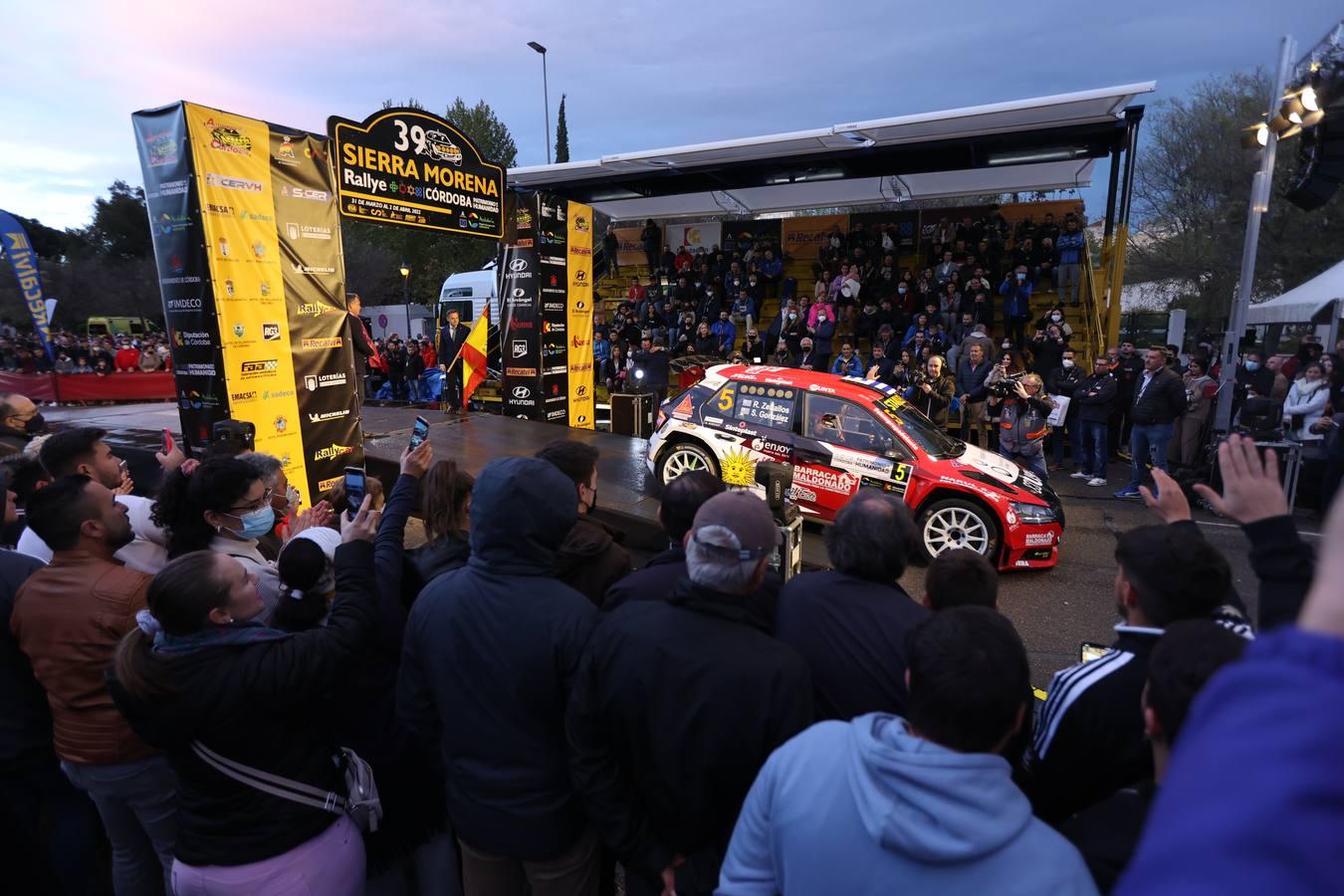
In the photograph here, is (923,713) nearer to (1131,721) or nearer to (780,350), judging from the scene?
(1131,721)

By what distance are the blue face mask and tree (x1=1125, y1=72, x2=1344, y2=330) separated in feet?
100

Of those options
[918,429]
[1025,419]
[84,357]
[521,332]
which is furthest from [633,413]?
[84,357]

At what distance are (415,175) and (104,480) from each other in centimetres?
614

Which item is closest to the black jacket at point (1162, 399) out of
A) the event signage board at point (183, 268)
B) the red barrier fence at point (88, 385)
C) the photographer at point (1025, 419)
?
the photographer at point (1025, 419)

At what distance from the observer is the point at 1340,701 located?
1.64ft

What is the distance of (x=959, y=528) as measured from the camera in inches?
264

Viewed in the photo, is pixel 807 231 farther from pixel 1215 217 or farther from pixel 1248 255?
pixel 1215 217

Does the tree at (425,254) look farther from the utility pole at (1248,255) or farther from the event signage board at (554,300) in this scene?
the utility pole at (1248,255)

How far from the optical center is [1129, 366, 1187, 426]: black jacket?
870 centimetres

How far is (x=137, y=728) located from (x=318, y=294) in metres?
6.38

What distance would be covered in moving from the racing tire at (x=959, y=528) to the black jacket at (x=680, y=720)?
5.16 meters

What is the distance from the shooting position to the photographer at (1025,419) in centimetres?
867

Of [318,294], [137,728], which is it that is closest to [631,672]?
[137,728]

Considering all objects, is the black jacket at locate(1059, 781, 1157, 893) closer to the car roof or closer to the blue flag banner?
the car roof
